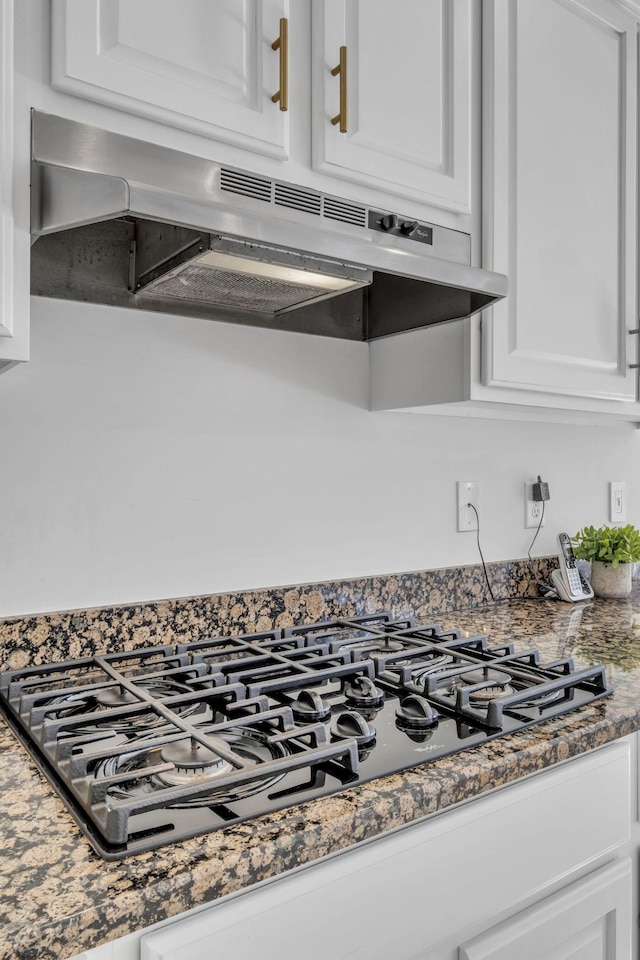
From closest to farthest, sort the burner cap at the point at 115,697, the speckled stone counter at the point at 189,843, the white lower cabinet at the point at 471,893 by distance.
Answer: the speckled stone counter at the point at 189,843, the white lower cabinet at the point at 471,893, the burner cap at the point at 115,697

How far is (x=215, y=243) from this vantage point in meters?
1.00

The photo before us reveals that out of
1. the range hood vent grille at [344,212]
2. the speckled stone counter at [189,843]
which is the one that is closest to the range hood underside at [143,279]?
the range hood vent grille at [344,212]

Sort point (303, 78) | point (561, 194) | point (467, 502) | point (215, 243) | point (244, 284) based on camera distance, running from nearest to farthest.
Result: point (215, 243) → point (303, 78) → point (244, 284) → point (561, 194) → point (467, 502)

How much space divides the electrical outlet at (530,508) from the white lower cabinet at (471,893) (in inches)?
35.8

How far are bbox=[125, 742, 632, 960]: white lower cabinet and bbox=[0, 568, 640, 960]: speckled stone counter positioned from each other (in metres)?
0.04

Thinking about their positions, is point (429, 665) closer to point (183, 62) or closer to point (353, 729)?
point (353, 729)

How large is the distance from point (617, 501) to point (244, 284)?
1.49 meters

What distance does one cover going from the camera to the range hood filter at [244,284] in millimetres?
1102

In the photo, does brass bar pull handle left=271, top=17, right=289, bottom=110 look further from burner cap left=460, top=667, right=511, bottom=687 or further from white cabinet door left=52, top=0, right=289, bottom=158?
burner cap left=460, top=667, right=511, bottom=687

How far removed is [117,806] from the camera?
0.64 metres

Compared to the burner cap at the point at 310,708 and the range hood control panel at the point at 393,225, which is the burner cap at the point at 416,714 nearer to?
the burner cap at the point at 310,708

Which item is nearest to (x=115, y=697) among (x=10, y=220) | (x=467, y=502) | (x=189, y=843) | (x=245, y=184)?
(x=189, y=843)

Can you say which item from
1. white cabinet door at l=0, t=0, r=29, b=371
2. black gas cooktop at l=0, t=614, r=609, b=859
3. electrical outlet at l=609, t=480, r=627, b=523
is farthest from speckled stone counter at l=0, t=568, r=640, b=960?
electrical outlet at l=609, t=480, r=627, b=523

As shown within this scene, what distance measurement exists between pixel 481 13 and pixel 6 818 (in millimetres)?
1527
